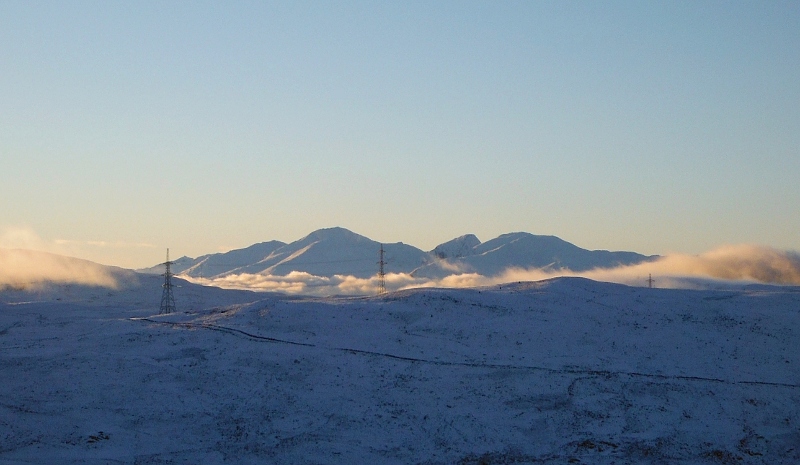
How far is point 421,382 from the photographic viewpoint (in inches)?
2275

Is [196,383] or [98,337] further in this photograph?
[98,337]

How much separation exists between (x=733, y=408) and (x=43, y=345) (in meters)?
48.5

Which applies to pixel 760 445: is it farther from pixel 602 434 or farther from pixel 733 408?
pixel 602 434

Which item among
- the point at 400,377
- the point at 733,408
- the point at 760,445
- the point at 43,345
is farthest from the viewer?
the point at 43,345

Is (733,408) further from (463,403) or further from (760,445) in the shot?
(463,403)

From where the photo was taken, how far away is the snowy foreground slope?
48406mm

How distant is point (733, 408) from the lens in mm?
53969

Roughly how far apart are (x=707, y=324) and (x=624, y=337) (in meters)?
8.00

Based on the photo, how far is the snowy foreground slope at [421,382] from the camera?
159ft

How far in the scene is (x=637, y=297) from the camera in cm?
7738

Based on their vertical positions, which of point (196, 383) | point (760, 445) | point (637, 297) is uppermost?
point (637, 297)

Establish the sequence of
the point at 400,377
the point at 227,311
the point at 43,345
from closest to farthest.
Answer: the point at 400,377
the point at 43,345
the point at 227,311

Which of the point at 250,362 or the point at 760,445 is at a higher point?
the point at 250,362

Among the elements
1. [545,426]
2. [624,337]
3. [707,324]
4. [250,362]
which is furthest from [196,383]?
[707,324]
